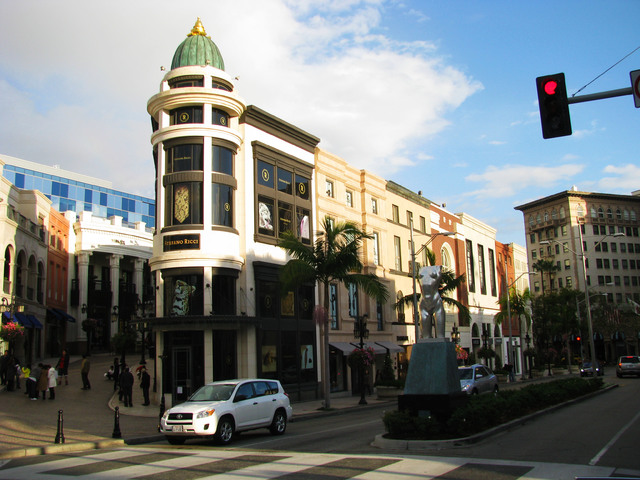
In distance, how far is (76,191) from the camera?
8288 cm

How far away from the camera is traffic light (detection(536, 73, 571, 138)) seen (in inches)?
427

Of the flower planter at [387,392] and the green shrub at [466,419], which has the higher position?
the green shrub at [466,419]

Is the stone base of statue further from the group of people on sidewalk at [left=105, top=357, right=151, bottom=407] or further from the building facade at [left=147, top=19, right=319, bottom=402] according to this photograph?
the group of people on sidewalk at [left=105, top=357, right=151, bottom=407]

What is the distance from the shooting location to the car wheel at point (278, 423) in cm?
1773

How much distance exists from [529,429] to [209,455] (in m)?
8.44

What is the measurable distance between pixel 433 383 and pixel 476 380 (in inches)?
354

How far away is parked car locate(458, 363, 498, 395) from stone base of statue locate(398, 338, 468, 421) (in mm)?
7071

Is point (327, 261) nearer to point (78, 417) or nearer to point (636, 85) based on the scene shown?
point (78, 417)

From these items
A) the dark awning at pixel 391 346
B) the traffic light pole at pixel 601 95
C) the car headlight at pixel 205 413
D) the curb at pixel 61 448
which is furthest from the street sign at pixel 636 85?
the dark awning at pixel 391 346

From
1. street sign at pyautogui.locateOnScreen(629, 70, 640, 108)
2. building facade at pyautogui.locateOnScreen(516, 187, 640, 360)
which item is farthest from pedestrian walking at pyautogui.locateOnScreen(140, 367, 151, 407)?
building facade at pyautogui.locateOnScreen(516, 187, 640, 360)

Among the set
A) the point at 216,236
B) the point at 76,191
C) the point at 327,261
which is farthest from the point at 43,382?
the point at 76,191

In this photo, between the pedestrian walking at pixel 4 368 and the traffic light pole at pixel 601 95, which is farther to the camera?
the pedestrian walking at pixel 4 368

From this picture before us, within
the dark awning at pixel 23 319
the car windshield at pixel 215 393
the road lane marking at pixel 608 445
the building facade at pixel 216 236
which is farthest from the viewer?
the dark awning at pixel 23 319

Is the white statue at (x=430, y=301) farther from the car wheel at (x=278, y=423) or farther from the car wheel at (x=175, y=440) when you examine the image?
the car wheel at (x=175, y=440)
